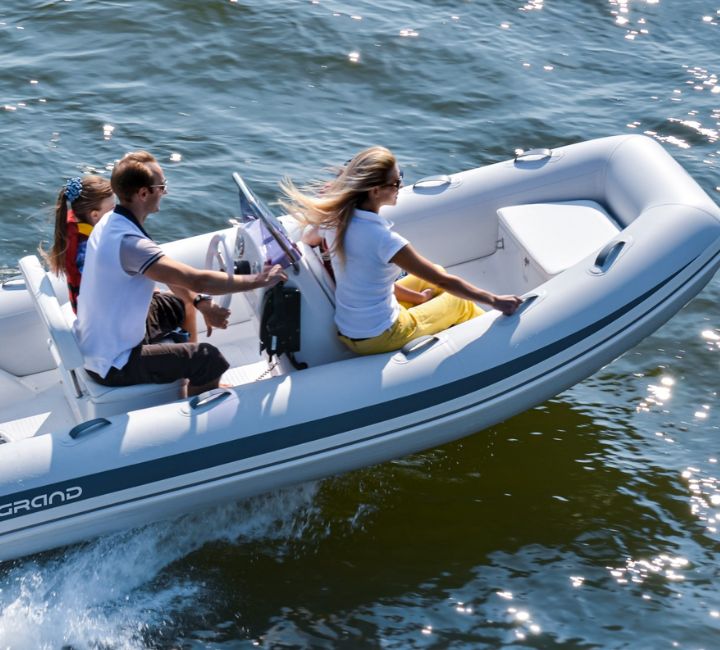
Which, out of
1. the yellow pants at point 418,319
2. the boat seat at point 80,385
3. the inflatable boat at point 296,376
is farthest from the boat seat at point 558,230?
the boat seat at point 80,385

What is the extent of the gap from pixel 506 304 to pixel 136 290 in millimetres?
1510

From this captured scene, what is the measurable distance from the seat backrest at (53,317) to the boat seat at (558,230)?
218 cm

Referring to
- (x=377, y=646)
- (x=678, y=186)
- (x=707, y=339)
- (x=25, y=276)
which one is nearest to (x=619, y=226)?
(x=678, y=186)

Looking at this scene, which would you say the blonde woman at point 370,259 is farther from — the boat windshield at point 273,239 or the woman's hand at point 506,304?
the boat windshield at point 273,239

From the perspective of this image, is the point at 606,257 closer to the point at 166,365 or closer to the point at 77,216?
the point at 166,365

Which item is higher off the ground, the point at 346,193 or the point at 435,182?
the point at 346,193

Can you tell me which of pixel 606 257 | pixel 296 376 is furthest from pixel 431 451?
pixel 606 257

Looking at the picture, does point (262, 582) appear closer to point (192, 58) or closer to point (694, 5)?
point (192, 58)

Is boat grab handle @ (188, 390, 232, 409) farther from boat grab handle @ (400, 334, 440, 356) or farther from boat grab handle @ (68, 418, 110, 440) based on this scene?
boat grab handle @ (400, 334, 440, 356)

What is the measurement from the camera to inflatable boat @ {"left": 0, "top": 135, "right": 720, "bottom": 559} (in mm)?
4211

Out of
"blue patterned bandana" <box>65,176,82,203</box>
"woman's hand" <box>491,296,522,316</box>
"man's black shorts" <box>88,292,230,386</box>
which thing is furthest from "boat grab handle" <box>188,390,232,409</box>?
"woman's hand" <box>491,296,522,316</box>

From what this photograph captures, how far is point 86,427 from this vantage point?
421 centimetres

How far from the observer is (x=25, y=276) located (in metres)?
4.66

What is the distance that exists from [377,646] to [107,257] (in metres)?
1.81
